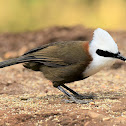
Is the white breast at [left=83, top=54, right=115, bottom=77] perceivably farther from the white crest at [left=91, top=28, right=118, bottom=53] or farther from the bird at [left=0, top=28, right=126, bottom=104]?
the white crest at [left=91, top=28, right=118, bottom=53]

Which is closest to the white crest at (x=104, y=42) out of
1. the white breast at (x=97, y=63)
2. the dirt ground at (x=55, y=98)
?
the white breast at (x=97, y=63)

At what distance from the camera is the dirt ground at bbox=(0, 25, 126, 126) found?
10.9 ft

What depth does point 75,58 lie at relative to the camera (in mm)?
3980

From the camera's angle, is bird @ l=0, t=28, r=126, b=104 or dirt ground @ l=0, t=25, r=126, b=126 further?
bird @ l=0, t=28, r=126, b=104

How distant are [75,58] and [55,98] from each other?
2.47 feet

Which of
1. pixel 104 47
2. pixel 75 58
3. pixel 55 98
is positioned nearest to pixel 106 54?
pixel 104 47

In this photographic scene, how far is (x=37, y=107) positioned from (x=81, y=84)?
1924mm

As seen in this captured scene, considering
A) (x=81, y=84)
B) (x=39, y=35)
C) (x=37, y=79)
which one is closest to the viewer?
(x=81, y=84)

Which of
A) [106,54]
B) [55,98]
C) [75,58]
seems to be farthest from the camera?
[55,98]

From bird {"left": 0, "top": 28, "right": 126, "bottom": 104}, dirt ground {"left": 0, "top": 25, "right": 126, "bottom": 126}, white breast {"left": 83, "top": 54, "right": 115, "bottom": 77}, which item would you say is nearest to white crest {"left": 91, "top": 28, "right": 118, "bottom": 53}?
bird {"left": 0, "top": 28, "right": 126, "bottom": 104}

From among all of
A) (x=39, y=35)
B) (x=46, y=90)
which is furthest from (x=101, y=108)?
(x=39, y=35)

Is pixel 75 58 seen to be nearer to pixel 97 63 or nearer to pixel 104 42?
pixel 97 63

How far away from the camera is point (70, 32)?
872 cm

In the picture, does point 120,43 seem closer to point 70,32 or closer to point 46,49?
point 70,32
